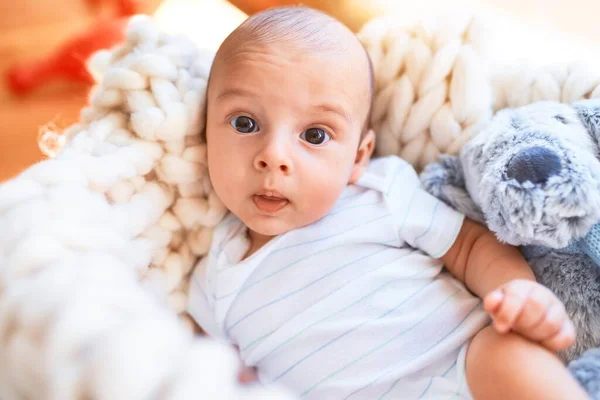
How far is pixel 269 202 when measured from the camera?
2.58 feet

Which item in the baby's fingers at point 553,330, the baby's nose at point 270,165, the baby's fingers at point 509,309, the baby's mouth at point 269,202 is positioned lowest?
the baby's mouth at point 269,202

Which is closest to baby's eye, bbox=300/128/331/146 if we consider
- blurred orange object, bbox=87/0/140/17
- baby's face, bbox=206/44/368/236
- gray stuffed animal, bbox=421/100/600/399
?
baby's face, bbox=206/44/368/236

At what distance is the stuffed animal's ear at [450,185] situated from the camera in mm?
844

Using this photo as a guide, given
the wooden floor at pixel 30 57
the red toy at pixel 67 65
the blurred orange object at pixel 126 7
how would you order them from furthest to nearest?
the blurred orange object at pixel 126 7 → the red toy at pixel 67 65 → the wooden floor at pixel 30 57

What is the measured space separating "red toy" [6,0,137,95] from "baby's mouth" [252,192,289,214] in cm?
74

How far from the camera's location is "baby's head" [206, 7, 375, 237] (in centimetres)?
77

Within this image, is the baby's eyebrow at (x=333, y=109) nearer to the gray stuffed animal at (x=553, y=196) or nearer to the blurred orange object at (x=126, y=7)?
the gray stuffed animal at (x=553, y=196)

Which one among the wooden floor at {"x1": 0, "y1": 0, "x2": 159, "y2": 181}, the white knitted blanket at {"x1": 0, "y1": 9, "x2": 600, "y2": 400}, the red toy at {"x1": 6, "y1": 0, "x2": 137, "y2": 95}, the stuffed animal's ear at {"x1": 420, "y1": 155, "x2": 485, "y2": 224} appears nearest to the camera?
the white knitted blanket at {"x1": 0, "y1": 9, "x2": 600, "y2": 400}

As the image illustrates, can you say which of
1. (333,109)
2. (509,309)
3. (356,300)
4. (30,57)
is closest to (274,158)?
(333,109)

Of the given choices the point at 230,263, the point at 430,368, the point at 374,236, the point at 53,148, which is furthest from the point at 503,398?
the point at 53,148

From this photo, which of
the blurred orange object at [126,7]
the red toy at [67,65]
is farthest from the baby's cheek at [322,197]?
the blurred orange object at [126,7]

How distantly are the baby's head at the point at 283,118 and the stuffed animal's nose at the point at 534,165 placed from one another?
23cm

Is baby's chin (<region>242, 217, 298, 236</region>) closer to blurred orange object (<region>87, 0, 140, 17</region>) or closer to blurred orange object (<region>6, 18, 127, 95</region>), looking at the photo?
blurred orange object (<region>6, 18, 127, 95</region>)

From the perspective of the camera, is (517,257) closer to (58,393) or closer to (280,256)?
(280,256)
